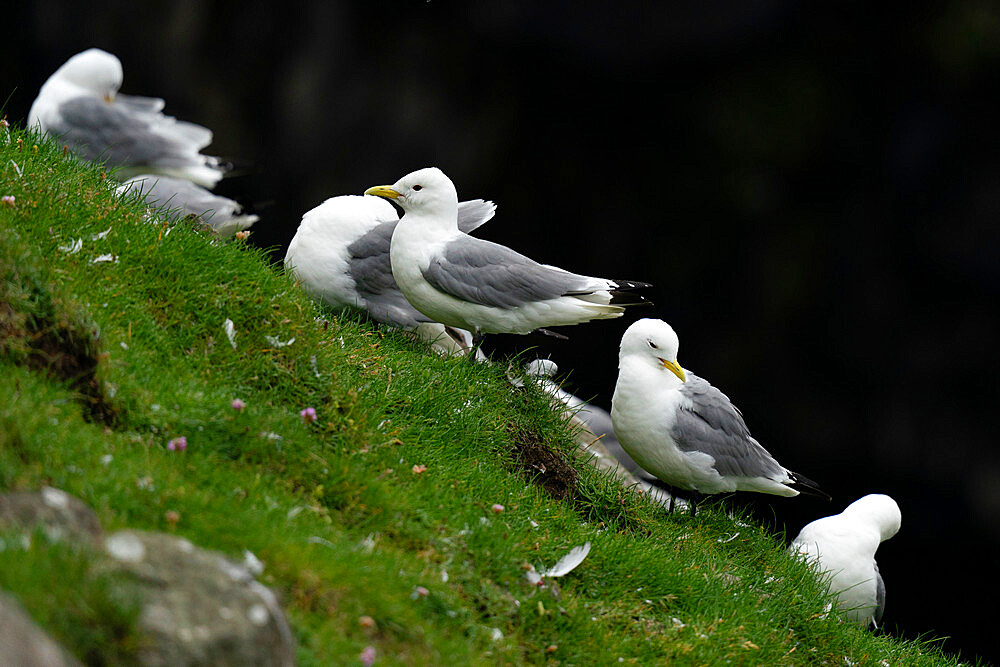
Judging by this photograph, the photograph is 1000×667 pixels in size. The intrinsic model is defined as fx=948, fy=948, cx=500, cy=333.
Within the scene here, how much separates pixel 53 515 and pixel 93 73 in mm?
7865

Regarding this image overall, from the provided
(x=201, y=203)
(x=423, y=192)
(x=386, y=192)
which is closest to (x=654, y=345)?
(x=423, y=192)

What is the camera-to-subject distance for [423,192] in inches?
212

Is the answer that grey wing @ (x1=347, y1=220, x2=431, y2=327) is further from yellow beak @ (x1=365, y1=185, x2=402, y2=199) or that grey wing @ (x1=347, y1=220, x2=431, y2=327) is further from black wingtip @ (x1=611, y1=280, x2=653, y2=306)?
black wingtip @ (x1=611, y1=280, x2=653, y2=306)

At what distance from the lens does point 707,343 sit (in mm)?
10117

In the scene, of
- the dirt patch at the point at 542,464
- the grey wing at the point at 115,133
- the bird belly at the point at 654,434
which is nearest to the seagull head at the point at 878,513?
the bird belly at the point at 654,434

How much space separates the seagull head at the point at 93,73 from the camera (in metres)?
9.22

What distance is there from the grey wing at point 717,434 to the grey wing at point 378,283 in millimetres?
1649

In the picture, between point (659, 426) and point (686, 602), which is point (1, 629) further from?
point (659, 426)

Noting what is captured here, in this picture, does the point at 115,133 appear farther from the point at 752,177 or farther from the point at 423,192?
the point at 752,177

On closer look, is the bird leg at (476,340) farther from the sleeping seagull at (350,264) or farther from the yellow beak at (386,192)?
the yellow beak at (386,192)

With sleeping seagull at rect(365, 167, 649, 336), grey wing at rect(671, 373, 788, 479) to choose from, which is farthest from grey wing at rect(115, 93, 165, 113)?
grey wing at rect(671, 373, 788, 479)

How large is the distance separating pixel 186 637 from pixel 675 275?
8.47 meters

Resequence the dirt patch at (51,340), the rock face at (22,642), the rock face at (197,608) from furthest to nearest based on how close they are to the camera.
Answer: the dirt patch at (51,340) < the rock face at (197,608) < the rock face at (22,642)

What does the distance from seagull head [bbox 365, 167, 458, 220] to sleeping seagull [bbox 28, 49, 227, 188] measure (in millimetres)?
4400
